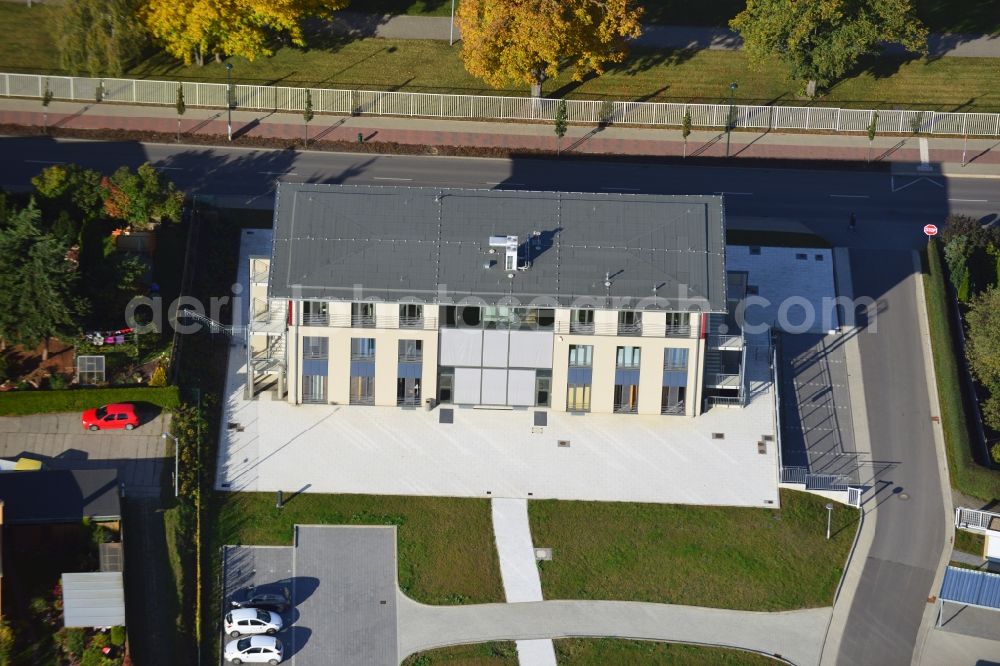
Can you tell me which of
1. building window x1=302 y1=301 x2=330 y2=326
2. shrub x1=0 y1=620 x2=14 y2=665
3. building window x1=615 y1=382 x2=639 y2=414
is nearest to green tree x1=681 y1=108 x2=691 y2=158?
building window x1=615 y1=382 x2=639 y2=414

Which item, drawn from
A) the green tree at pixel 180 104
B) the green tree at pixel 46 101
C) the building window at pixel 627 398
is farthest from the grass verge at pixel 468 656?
the green tree at pixel 46 101

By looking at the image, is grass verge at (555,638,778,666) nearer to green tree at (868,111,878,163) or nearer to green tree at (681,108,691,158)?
green tree at (681,108,691,158)

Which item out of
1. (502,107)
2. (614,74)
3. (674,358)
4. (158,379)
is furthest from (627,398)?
(614,74)

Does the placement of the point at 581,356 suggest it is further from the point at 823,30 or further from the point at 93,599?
the point at 823,30

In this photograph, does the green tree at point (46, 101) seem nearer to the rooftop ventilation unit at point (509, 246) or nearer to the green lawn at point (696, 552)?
the rooftop ventilation unit at point (509, 246)

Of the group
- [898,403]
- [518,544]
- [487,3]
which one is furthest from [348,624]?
[487,3]
